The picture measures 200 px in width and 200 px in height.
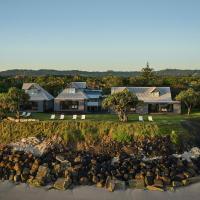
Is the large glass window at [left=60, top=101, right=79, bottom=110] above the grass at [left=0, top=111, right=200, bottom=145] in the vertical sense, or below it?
above

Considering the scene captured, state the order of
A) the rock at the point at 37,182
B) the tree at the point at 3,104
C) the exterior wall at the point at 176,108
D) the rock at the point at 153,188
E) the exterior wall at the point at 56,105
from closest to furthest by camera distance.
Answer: the rock at the point at 153,188 → the rock at the point at 37,182 → the tree at the point at 3,104 → the exterior wall at the point at 176,108 → the exterior wall at the point at 56,105

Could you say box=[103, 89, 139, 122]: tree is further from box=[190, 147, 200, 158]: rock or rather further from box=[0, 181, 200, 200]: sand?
box=[0, 181, 200, 200]: sand

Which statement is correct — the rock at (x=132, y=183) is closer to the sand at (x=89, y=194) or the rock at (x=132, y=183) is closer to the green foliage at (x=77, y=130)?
the sand at (x=89, y=194)

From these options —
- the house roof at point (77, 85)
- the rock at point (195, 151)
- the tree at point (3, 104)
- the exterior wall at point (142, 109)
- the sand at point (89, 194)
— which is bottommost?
the sand at point (89, 194)

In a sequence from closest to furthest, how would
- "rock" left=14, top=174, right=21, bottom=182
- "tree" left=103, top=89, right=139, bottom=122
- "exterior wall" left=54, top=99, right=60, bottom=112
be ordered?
"rock" left=14, top=174, right=21, bottom=182 → "tree" left=103, top=89, right=139, bottom=122 → "exterior wall" left=54, top=99, right=60, bottom=112

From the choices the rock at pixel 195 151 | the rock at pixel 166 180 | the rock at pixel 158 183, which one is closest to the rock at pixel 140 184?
the rock at pixel 158 183

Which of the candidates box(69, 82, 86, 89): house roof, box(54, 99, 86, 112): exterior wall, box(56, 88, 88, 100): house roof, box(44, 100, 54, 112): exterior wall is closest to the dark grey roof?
box(56, 88, 88, 100): house roof
